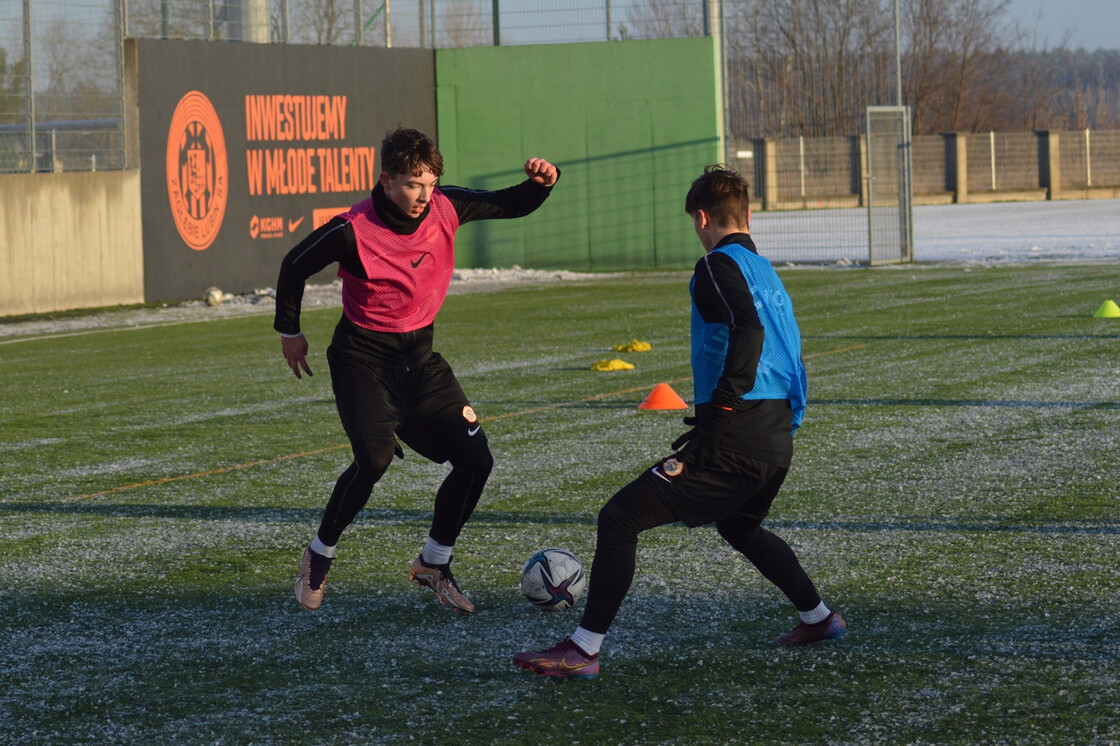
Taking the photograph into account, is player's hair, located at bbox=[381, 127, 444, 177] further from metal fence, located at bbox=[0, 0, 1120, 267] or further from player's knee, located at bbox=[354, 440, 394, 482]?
metal fence, located at bbox=[0, 0, 1120, 267]

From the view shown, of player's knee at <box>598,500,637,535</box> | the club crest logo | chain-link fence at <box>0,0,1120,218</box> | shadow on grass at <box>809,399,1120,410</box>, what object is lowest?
shadow on grass at <box>809,399,1120,410</box>

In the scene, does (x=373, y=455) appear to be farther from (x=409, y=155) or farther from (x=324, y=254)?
(x=409, y=155)

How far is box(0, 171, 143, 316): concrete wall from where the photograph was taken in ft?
67.7

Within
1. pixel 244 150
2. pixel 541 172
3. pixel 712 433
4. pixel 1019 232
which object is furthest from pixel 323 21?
pixel 712 433

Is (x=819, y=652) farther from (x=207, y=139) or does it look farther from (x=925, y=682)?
(x=207, y=139)

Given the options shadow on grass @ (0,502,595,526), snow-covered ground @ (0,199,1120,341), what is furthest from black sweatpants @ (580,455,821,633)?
snow-covered ground @ (0,199,1120,341)

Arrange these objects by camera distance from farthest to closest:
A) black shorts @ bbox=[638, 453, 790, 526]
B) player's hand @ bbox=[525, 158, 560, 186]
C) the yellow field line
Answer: the yellow field line → player's hand @ bbox=[525, 158, 560, 186] → black shorts @ bbox=[638, 453, 790, 526]

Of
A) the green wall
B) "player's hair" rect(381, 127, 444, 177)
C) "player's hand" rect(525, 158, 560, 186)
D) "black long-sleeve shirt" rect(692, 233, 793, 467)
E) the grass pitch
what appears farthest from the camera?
the green wall

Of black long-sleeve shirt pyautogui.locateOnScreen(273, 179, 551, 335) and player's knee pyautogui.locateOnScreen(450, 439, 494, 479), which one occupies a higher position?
black long-sleeve shirt pyautogui.locateOnScreen(273, 179, 551, 335)

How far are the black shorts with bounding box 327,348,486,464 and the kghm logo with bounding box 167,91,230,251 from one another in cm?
1797

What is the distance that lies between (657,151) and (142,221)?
9740 mm

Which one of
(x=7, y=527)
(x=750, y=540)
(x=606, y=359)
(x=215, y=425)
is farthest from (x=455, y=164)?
(x=750, y=540)

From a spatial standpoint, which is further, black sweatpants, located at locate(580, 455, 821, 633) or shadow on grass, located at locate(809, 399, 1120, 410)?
shadow on grass, located at locate(809, 399, 1120, 410)

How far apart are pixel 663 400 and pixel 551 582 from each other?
5.38 metres
